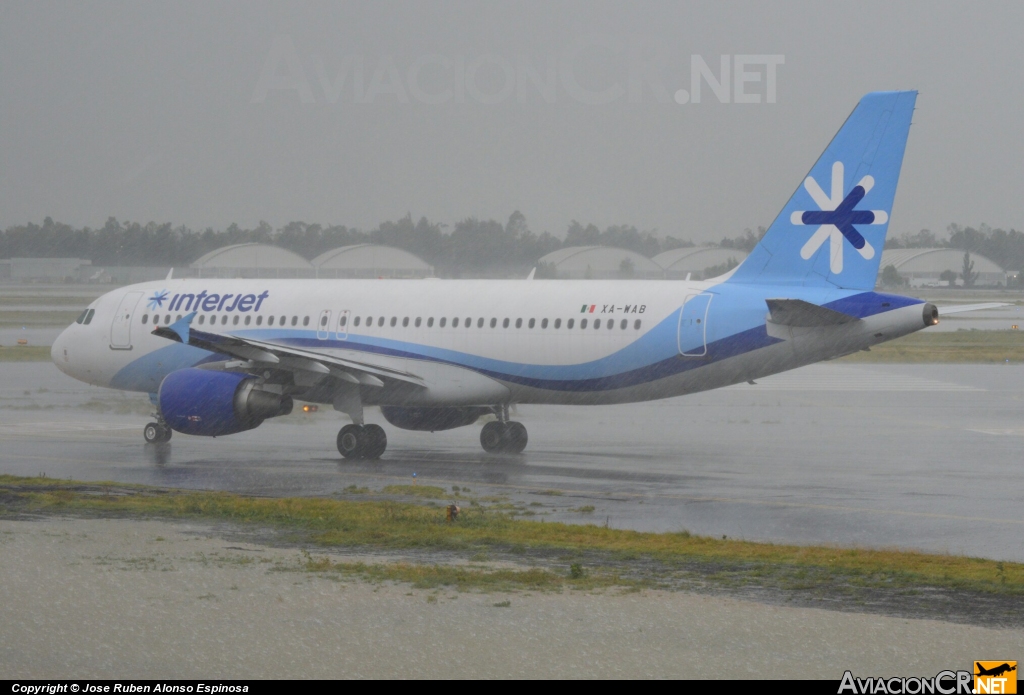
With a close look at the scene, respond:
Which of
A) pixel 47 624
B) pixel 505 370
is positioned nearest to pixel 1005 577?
pixel 47 624

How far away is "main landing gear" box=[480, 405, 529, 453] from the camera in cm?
2578

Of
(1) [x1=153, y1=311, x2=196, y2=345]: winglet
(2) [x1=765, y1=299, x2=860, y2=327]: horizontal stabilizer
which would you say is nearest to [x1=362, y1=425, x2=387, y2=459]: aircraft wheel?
(1) [x1=153, y1=311, x2=196, y2=345]: winglet

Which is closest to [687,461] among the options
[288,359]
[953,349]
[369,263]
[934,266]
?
[288,359]

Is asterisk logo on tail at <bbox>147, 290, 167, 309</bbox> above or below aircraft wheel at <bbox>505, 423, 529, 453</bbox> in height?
above

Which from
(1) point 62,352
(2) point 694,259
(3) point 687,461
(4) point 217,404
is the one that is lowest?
(3) point 687,461

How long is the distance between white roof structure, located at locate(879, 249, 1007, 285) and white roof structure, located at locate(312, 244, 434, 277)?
65.2m

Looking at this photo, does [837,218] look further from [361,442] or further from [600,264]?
[600,264]

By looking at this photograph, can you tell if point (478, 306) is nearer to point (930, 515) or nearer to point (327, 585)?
point (930, 515)

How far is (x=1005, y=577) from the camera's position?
40.7 ft

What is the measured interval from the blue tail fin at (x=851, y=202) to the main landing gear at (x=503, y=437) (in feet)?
21.2

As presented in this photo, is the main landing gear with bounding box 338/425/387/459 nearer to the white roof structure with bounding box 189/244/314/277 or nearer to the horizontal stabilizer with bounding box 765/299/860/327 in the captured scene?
the horizontal stabilizer with bounding box 765/299/860/327

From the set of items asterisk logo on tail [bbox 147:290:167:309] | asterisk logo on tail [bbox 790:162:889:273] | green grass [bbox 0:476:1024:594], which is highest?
asterisk logo on tail [bbox 790:162:889:273]

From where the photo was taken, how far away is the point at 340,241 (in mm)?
72375

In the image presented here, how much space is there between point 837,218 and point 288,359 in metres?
10.7
